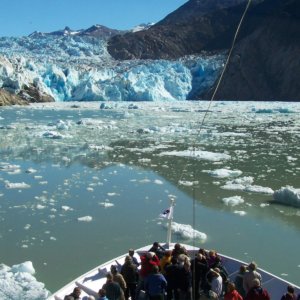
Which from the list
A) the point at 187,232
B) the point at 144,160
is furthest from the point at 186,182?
the point at 187,232

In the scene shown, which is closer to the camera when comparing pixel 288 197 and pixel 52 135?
pixel 288 197

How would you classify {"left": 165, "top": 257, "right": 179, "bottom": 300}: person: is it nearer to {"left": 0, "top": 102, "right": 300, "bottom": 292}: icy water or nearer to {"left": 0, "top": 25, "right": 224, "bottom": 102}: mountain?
{"left": 0, "top": 102, "right": 300, "bottom": 292}: icy water

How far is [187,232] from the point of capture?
341 inches

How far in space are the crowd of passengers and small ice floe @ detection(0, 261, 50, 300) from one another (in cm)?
157

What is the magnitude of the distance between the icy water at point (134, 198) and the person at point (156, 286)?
6.21 feet

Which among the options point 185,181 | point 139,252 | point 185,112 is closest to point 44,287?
point 139,252

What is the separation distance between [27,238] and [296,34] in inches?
2747

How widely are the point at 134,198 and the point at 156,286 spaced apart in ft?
22.2

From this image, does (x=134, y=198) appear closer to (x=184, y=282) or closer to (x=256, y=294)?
(x=184, y=282)

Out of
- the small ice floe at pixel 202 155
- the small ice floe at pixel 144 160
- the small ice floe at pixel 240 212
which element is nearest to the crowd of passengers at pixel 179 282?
the small ice floe at pixel 240 212

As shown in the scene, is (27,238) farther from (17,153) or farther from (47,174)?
(17,153)

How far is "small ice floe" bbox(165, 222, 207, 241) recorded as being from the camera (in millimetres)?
8556

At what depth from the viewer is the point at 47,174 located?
14.1 meters

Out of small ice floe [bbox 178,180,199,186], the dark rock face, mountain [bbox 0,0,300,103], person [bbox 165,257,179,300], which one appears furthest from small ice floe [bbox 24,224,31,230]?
the dark rock face
